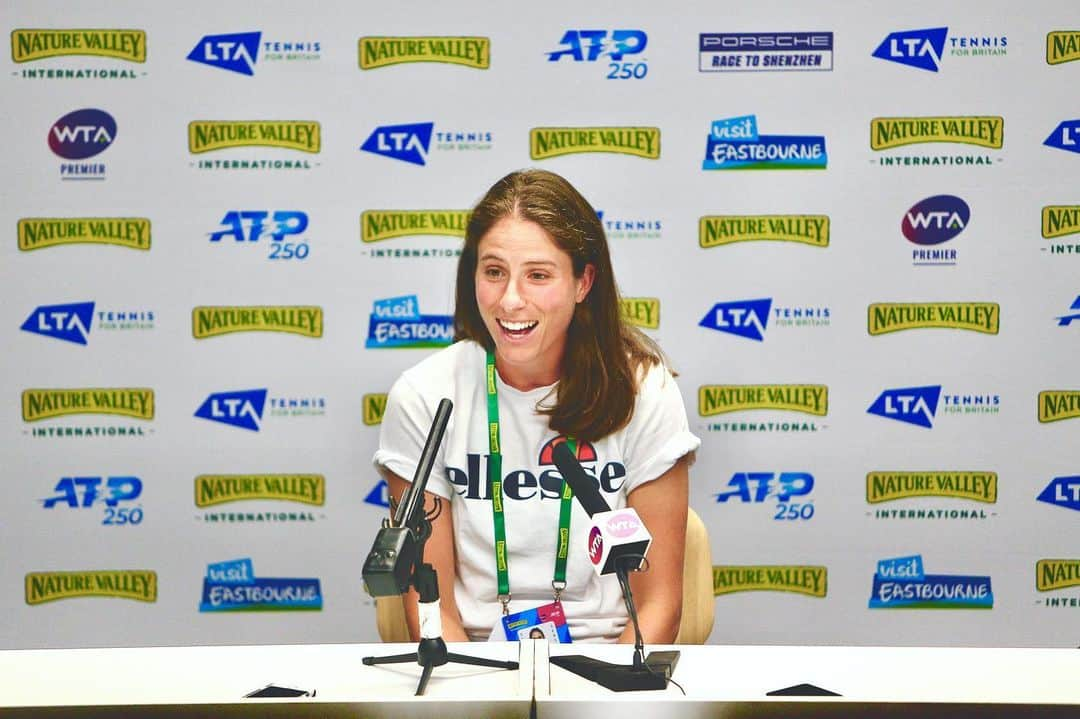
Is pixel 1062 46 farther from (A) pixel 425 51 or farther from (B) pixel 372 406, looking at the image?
(B) pixel 372 406

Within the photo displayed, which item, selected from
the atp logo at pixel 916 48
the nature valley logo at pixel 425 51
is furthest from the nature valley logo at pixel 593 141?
the atp logo at pixel 916 48

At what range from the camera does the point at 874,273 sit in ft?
10.0

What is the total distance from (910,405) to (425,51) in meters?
1.85

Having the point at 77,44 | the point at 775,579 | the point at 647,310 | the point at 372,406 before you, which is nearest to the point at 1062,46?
the point at 647,310

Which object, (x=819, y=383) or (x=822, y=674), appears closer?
(x=822, y=674)

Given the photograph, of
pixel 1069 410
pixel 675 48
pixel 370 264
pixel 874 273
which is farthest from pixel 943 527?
pixel 370 264

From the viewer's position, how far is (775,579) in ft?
10.2

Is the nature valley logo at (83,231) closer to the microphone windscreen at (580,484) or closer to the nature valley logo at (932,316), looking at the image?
the microphone windscreen at (580,484)

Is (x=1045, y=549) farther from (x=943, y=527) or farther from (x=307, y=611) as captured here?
(x=307, y=611)

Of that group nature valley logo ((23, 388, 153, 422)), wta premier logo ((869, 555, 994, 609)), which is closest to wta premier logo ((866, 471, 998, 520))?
wta premier logo ((869, 555, 994, 609))

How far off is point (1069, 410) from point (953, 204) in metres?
0.74

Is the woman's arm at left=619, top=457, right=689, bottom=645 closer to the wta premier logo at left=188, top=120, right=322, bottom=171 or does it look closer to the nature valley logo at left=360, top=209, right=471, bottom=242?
the nature valley logo at left=360, top=209, right=471, bottom=242

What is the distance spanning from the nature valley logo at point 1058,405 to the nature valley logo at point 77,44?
2.96 metres

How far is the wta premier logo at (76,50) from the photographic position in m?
2.98
